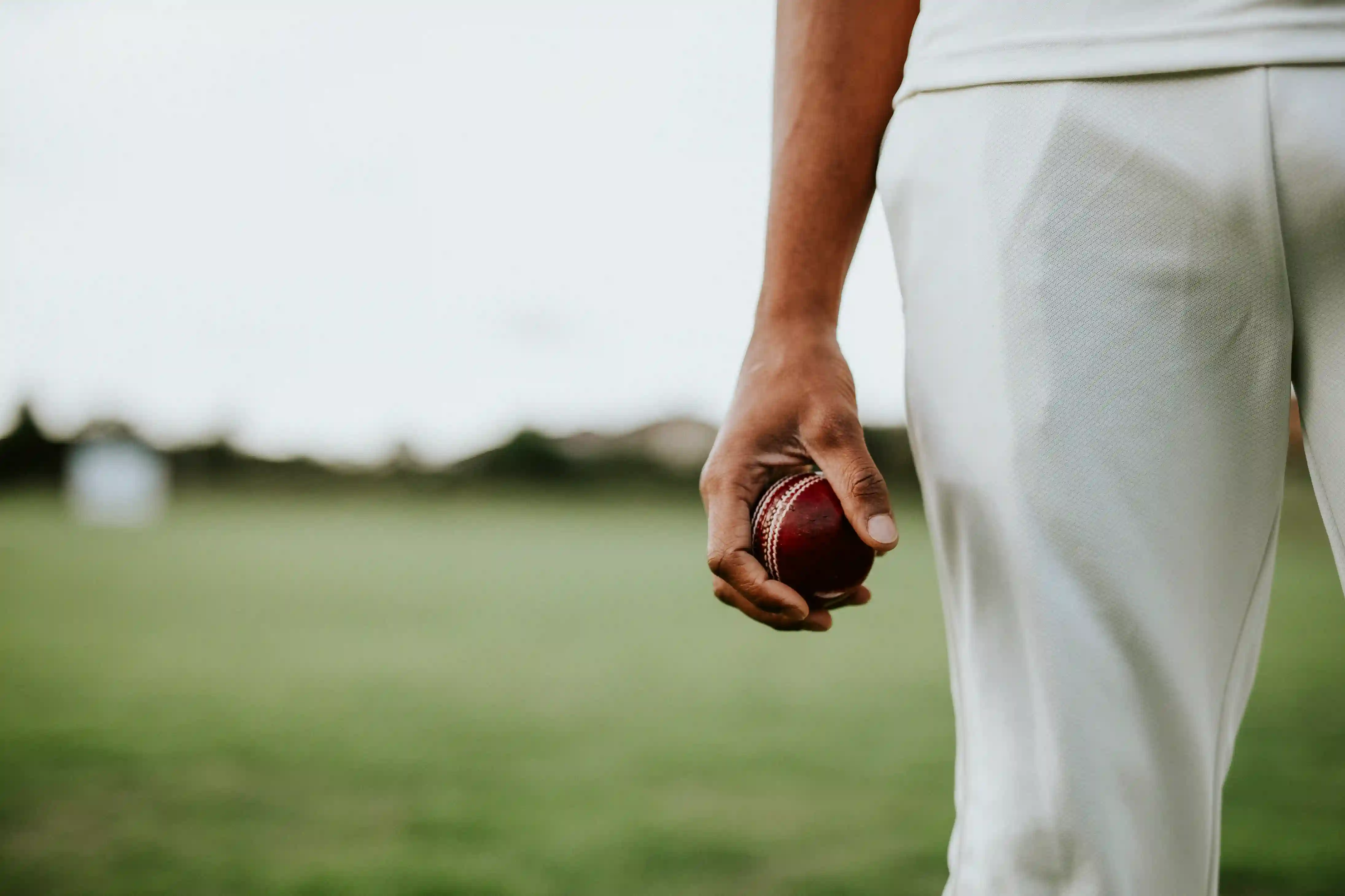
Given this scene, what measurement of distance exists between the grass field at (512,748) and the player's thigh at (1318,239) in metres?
2.14

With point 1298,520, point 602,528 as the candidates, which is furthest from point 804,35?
point 1298,520

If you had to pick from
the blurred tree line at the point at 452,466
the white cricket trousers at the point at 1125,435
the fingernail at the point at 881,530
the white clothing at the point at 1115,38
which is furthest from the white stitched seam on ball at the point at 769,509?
the blurred tree line at the point at 452,466

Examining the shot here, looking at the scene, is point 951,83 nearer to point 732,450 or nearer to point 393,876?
point 732,450

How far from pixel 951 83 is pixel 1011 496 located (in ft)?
1.04

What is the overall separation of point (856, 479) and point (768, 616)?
0.56 ft

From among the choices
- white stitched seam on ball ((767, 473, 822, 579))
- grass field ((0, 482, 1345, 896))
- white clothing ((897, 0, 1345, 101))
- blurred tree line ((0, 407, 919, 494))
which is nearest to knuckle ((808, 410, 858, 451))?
white stitched seam on ball ((767, 473, 822, 579))

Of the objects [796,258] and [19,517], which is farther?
[19,517]

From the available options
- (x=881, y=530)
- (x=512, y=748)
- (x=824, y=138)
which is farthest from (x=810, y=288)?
(x=512, y=748)

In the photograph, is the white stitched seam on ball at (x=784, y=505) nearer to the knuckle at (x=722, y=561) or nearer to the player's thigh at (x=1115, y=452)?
→ the knuckle at (x=722, y=561)

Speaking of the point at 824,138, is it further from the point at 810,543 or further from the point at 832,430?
the point at 810,543

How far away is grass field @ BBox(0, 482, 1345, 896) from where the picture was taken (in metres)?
2.88

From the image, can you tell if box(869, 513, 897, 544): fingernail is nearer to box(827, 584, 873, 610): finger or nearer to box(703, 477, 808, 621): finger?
box(703, 477, 808, 621): finger

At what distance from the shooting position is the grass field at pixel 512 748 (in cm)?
288

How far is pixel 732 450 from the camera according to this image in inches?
41.8
